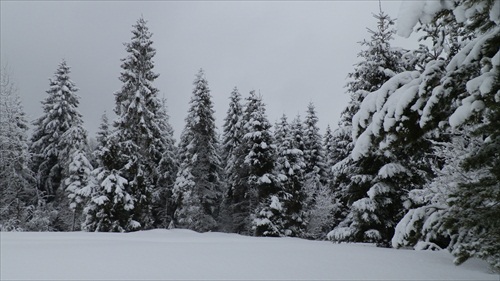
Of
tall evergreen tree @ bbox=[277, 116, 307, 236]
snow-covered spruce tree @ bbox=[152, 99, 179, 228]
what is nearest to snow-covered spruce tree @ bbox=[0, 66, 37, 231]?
snow-covered spruce tree @ bbox=[152, 99, 179, 228]

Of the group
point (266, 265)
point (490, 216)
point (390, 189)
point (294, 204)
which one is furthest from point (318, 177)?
point (490, 216)

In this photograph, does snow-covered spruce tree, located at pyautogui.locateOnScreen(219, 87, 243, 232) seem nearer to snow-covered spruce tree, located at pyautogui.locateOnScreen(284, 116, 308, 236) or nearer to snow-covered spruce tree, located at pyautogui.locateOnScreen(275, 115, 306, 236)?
snow-covered spruce tree, located at pyautogui.locateOnScreen(275, 115, 306, 236)

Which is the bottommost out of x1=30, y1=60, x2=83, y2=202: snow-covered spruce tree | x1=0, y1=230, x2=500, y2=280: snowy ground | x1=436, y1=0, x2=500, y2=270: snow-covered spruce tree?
x1=0, y1=230, x2=500, y2=280: snowy ground

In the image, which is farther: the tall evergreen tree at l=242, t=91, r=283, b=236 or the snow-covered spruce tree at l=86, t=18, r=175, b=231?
the tall evergreen tree at l=242, t=91, r=283, b=236

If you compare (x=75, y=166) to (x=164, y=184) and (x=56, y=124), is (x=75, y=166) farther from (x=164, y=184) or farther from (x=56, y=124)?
(x=164, y=184)

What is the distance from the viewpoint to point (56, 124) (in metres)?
30.6

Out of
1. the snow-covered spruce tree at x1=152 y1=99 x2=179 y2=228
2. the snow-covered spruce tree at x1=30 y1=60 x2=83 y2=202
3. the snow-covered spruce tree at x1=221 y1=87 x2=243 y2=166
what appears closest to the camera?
the snow-covered spruce tree at x1=30 y1=60 x2=83 y2=202

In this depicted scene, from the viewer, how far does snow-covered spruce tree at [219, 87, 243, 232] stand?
104 ft

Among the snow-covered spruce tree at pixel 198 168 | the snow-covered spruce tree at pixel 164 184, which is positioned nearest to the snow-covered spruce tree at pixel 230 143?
the snow-covered spruce tree at pixel 198 168

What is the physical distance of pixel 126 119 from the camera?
982 inches

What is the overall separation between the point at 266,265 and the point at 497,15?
5625 millimetres

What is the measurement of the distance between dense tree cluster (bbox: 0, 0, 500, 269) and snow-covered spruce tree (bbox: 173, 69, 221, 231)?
12 cm

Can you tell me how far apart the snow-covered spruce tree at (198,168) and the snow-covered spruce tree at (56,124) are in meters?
9.34

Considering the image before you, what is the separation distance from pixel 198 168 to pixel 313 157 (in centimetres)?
1316
